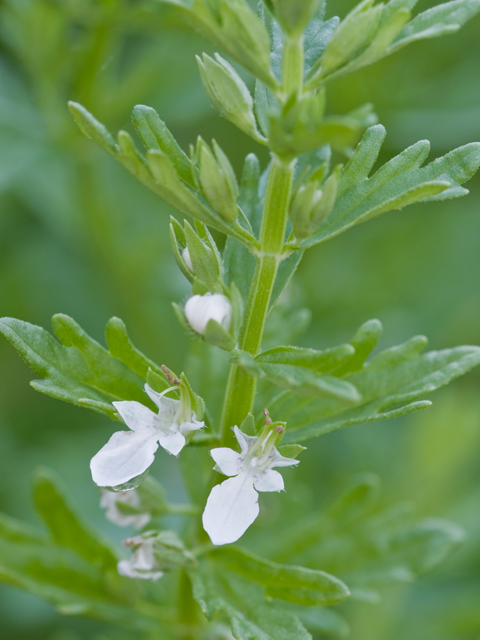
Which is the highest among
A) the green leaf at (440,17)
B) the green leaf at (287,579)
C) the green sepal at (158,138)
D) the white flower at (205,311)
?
the green leaf at (440,17)

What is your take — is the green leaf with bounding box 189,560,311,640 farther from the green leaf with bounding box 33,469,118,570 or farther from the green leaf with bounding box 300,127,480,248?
the green leaf with bounding box 300,127,480,248

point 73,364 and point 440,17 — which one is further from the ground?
point 440,17

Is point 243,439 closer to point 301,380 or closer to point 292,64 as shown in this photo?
point 301,380

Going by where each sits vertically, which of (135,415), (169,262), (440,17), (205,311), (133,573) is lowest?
(133,573)

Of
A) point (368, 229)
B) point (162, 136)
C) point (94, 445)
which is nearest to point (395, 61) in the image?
point (368, 229)

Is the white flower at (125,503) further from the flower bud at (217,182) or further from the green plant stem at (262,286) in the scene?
the flower bud at (217,182)

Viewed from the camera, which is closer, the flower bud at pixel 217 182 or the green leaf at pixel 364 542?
the flower bud at pixel 217 182

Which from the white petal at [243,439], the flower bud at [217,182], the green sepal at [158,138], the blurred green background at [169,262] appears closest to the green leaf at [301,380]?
the white petal at [243,439]

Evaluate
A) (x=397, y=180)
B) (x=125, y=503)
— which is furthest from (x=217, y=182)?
(x=125, y=503)
